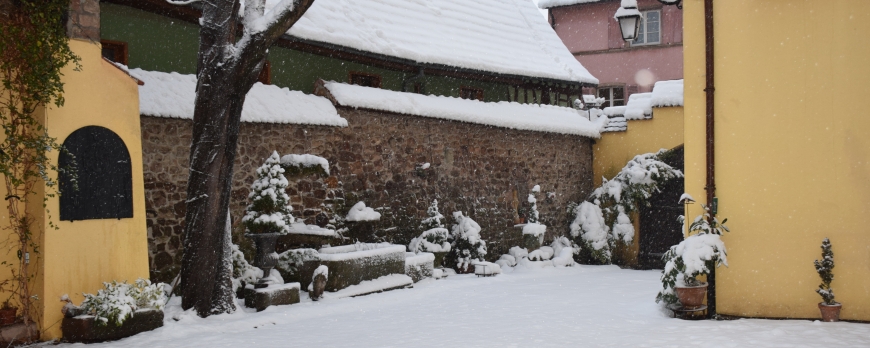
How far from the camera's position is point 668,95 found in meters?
16.0

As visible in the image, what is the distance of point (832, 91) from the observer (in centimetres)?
816

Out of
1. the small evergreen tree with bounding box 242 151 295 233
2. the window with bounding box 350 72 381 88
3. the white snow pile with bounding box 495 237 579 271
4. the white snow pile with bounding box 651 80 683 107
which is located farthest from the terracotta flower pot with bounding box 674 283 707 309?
the white snow pile with bounding box 651 80 683 107

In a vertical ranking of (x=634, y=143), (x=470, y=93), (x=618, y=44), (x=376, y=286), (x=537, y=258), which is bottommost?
(x=537, y=258)

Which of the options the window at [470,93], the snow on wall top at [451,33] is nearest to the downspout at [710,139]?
the snow on wall top at [451,33]

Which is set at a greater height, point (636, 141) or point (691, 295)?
point (636, 141)

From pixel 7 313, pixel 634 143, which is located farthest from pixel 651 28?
pixel 7 313

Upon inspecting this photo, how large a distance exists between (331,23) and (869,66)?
8.09 metres

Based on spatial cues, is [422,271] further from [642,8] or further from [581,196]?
[642,8]

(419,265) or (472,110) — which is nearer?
(419,265)

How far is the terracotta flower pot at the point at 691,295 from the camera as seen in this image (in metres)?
8.37

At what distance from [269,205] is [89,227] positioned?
2.36 m

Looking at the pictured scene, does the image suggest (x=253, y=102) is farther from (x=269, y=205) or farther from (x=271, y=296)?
(x=271, y=296)

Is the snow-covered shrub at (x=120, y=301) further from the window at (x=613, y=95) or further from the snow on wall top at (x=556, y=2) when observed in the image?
the snow on wall top at (x=556, y=2)

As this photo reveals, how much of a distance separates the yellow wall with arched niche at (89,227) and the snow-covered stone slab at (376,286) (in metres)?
2.92
